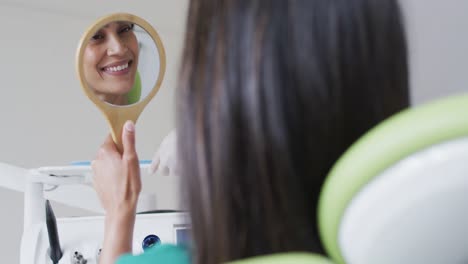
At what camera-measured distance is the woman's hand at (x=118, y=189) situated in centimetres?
103

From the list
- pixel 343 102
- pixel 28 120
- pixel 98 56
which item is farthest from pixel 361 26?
pixel 28 120

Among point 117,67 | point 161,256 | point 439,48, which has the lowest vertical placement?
point 161,256

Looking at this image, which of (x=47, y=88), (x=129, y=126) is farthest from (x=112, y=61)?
(x=47, y=88)

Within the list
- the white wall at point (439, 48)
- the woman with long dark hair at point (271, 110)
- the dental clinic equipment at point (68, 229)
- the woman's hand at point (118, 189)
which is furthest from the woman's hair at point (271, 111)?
the white wall at point (439, 48)

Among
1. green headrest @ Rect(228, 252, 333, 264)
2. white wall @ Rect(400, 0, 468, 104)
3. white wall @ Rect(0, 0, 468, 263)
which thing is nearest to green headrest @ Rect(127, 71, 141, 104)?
green headrest @ Rect(228, 252, 333, 264)

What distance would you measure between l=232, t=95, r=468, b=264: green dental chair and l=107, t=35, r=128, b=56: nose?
72 centimetres

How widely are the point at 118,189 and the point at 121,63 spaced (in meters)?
0.23

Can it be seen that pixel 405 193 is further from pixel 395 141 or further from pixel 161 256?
pixel 161 256

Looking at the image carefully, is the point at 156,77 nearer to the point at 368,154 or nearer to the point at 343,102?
the point at 343,102

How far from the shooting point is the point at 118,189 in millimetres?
1073

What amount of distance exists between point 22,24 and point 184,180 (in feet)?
7.78

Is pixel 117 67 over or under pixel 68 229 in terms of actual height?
over

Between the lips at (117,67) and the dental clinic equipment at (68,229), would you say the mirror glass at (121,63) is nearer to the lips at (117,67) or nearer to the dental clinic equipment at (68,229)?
the lips at (117,67)

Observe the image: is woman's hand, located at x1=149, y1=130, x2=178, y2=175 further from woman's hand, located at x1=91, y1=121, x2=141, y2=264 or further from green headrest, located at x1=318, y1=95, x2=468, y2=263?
green headrest, located at x1=318, y1=95, x2=468, y2=263
